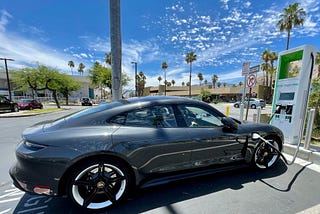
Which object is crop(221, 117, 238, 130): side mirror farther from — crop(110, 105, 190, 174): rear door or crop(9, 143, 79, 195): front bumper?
crop(9, 143, 79, 195): front bumper

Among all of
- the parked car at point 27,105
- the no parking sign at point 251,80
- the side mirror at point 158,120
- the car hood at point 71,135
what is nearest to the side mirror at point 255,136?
the side mirror at point 158,120

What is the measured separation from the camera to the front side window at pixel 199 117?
266cm

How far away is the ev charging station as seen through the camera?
165 inches

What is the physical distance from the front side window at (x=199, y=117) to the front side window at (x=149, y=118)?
9.4 inches

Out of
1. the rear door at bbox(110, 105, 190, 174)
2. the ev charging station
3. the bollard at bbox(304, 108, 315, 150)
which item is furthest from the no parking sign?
the rear door at bbox(110, 105, 190, 174)

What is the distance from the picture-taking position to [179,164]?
2492mm

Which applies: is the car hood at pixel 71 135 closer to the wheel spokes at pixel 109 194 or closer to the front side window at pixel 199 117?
the wheel spokes at pixel 109 194

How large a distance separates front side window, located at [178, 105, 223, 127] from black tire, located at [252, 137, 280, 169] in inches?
40.6

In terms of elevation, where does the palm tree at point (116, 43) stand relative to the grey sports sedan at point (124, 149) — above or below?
above

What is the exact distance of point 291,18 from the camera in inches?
843

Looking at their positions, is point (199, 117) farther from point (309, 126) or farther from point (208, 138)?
point (309, 126)

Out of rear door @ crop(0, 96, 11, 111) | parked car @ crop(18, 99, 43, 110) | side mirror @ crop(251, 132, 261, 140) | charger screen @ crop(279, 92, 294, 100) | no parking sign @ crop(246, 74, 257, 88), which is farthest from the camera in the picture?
parked car @ crop(18, 99, 43, 110)

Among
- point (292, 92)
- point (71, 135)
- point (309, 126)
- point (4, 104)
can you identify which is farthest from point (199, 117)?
point (4, 104)

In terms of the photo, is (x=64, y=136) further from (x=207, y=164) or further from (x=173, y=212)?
(x=207, y=164)
